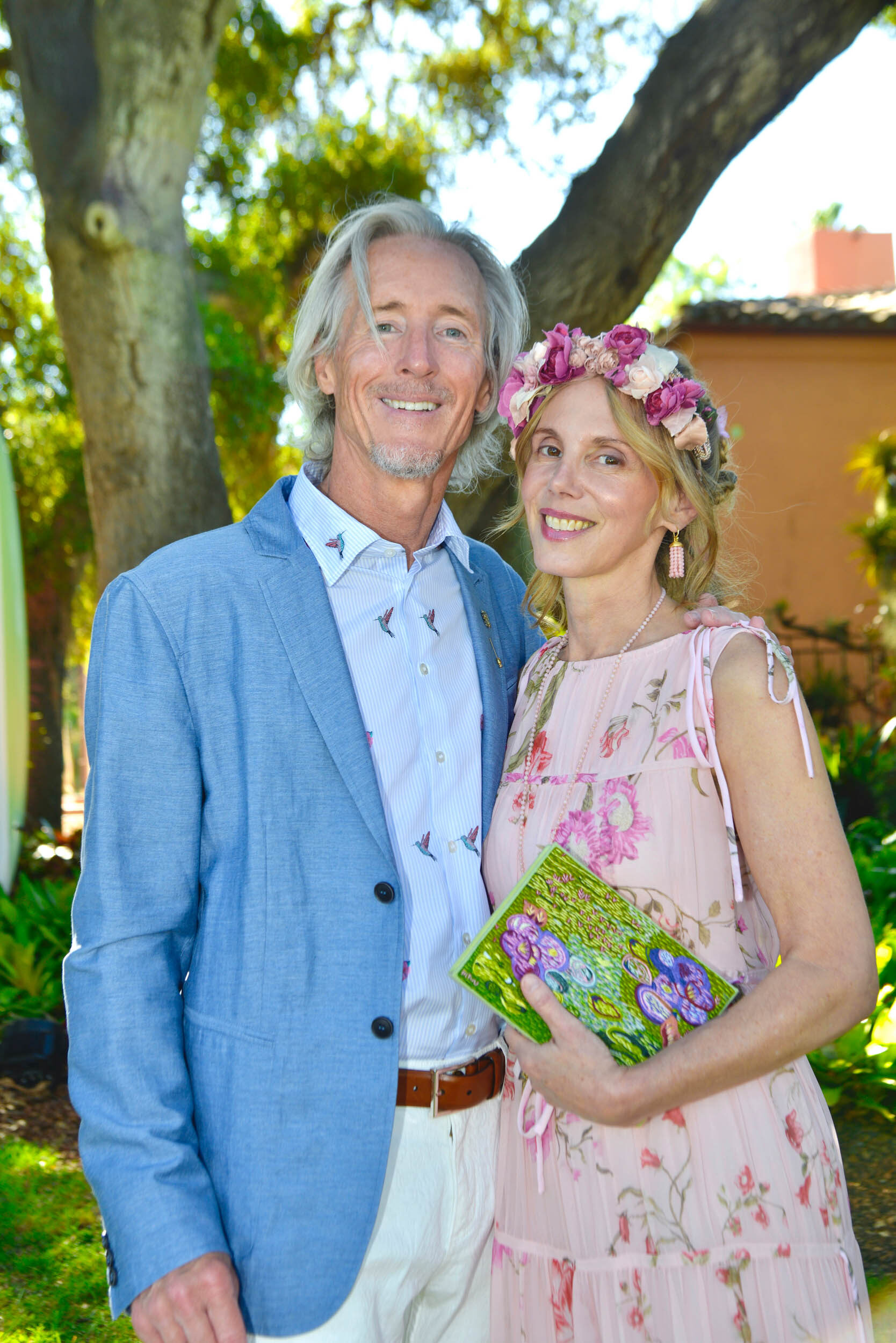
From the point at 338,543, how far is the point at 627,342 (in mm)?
776

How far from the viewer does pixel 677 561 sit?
253 centimetres

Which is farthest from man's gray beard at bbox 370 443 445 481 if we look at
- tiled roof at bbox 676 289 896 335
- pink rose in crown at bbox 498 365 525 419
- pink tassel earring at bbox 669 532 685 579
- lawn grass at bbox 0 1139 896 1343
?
tiled roof at bbox 676 289 896 335

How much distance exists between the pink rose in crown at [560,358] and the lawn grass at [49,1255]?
3.51 metres

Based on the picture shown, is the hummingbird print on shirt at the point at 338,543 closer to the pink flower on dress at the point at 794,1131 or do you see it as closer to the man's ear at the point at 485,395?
the man's ear at the point at 485,395

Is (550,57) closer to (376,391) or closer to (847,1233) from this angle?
(376,391)

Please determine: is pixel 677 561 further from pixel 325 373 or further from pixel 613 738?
pixel 325 373

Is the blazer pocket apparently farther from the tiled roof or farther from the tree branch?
the tiled roof

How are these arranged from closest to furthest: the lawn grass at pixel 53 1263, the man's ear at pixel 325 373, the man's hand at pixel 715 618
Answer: the man's hand at pixel 715 618 < the man's ear at pixel 325 373 < the lawn grass at pixel 53 1263

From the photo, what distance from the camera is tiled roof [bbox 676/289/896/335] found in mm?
13195

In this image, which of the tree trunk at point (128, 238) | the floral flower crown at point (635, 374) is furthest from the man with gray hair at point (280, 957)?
the tree trunk at point (128, 238)

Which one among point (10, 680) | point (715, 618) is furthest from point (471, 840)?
point (10, 680)

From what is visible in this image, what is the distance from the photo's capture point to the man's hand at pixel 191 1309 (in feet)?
5.78

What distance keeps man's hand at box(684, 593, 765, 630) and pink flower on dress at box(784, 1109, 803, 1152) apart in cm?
93

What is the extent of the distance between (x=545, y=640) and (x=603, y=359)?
863mm
